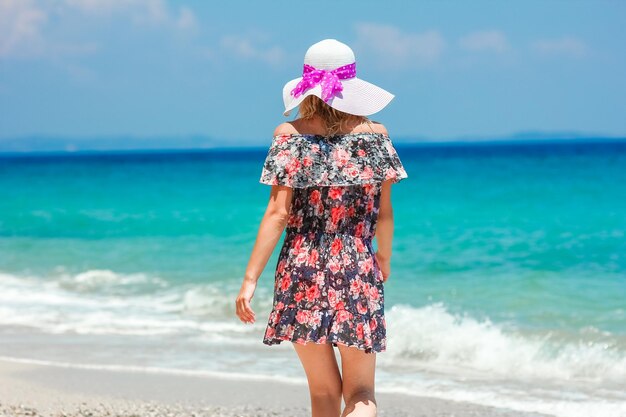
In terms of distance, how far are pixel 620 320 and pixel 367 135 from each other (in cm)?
594

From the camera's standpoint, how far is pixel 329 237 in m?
3.43

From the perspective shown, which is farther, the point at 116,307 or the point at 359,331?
the point at 116,307

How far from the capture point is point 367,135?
11.3 ft

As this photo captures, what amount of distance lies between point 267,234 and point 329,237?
0.73 ft

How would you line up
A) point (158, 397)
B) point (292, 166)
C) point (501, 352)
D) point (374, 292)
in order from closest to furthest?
1. point (292, 166)
2. point (374, 292)
3. point (158, 397)
4. point (501, 352)

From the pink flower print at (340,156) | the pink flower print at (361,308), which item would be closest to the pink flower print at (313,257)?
the pink flower print at (361,308)

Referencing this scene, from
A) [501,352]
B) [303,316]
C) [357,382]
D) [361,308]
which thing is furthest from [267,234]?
[501,352]

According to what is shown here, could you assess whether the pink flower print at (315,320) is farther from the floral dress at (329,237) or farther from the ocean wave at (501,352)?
the ocean wave at (501,352)

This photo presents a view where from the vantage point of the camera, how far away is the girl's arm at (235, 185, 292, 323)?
3.39 metres

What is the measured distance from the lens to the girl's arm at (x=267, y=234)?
11.1 feet

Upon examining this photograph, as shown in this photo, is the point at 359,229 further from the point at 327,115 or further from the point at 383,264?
the point at 327,115

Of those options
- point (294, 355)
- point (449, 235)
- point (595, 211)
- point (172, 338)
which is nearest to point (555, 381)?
point (294, 355)

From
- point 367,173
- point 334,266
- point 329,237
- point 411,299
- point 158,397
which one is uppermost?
point 411,299

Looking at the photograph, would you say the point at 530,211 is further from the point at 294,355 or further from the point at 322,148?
the point at 322,148
